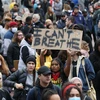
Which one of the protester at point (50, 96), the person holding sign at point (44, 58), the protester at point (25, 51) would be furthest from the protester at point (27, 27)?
the protester at point (50, 96)

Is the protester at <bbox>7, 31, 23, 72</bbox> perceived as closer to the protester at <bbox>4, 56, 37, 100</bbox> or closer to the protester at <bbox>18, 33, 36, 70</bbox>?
the protester at <bbox>18, 33, 36, 70</bbox>

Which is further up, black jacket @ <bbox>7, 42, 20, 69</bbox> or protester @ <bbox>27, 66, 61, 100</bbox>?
black jacket @ <bbox>7, 42, 20, 69</bbox>

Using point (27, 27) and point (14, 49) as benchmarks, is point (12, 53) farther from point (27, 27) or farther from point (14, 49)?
point (27, 27)

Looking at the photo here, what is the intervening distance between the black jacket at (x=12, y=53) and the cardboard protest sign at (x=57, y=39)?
306 centimetres

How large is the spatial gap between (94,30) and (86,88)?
30.6ft

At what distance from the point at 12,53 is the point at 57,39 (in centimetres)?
334

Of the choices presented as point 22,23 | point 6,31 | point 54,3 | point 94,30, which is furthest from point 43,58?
point 54,3

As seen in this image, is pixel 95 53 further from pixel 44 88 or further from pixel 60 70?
pixel 44 88

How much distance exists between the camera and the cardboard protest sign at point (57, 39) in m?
10.2

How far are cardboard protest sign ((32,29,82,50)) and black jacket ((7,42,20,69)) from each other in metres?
3.06

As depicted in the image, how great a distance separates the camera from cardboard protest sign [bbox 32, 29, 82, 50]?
10.2 meters

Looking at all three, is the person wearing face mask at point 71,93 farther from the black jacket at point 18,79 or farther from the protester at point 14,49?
the protester at point 14,49

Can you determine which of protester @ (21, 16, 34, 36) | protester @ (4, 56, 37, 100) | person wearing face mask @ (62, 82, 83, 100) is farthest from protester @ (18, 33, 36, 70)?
person wearing face mask @ (62, 82, 83, 100)

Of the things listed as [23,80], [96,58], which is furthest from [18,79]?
[96,58]
